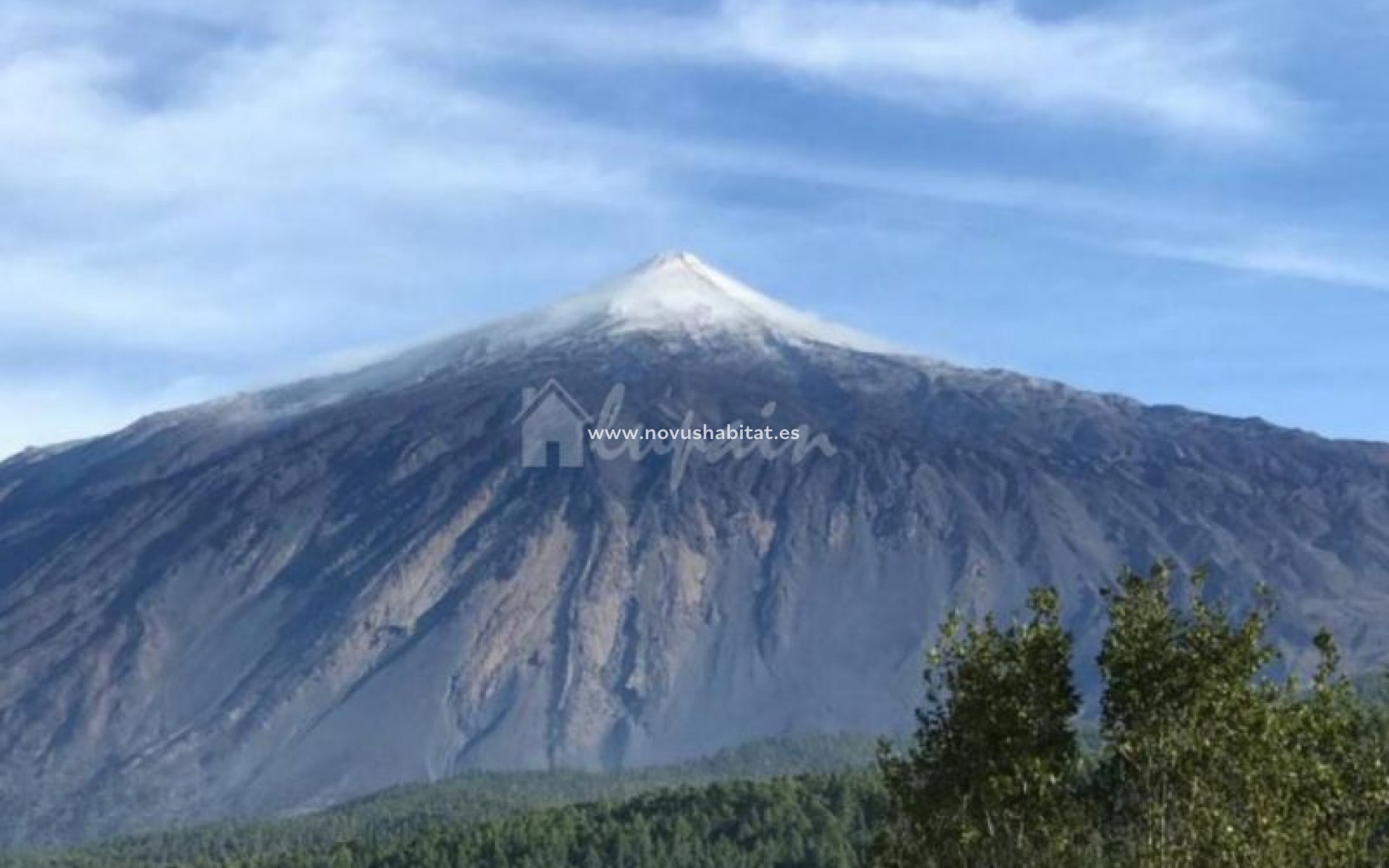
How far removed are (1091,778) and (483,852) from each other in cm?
13630

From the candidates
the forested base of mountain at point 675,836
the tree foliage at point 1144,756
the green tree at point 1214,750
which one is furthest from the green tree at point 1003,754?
the forested base of mountain at point 675,836

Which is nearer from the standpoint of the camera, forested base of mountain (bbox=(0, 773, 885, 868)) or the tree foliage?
the tree foliage

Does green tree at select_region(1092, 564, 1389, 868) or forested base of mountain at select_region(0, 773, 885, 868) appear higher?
green tree at select_region(1092, 564, 1389, 868)

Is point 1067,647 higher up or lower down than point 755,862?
higher up

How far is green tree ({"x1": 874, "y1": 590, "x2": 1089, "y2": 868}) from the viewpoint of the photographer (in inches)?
1131

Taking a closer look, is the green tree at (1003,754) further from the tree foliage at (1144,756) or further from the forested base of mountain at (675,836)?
the forested base of mountain at (675,836)

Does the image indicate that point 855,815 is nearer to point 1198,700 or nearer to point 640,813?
point 640,813

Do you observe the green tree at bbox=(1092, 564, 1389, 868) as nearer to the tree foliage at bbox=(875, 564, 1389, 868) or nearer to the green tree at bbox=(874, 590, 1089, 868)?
the tree foliage at bbox=(875, 564, 1389, 868)

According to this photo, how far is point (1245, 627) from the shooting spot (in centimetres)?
2731

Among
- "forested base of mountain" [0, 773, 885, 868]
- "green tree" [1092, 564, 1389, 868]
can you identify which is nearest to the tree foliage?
"green tree" [1092, 564, 1389, 868]

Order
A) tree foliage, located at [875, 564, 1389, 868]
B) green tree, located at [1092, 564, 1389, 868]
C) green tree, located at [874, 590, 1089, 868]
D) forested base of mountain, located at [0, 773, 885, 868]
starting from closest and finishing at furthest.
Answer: green tree, located at [1092, 564, 1389, 868], tree foliage, located at [875, 564, 1389, 868], green tree, located at [874, 590, 1089, 868], forested base of mountain, located at [0, 773, 885, 868]

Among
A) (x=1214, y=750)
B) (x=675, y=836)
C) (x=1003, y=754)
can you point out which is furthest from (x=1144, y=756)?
(x=675, y=836)

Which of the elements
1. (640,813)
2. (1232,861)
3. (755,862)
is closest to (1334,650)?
(1232,861)

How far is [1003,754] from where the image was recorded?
2927 cm
